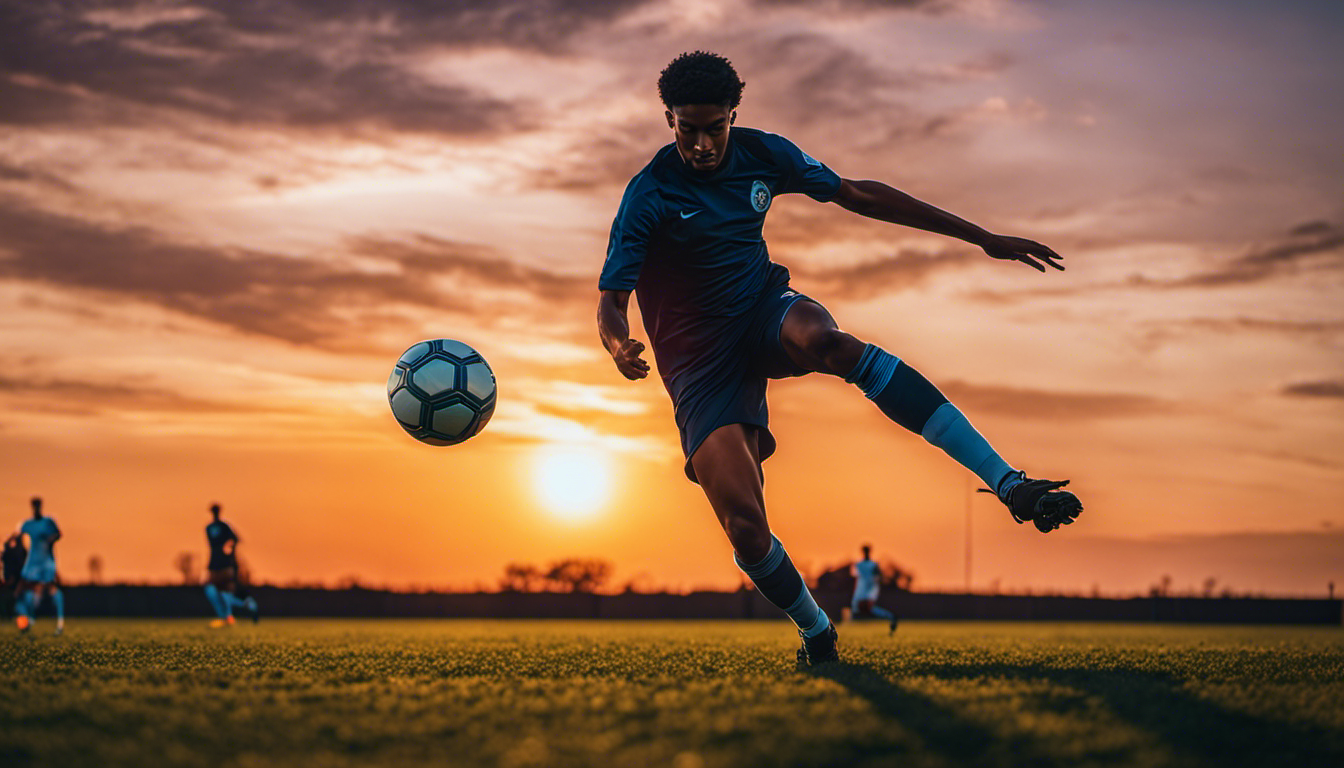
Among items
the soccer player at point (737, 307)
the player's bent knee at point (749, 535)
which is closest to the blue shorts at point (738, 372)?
the soccer player at point (737, 307)

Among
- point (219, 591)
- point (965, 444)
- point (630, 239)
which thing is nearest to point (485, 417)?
point (630, 239)

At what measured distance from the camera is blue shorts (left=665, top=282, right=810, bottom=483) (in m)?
5.36

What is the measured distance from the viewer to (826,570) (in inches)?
1694

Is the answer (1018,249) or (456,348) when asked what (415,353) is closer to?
(456,348)

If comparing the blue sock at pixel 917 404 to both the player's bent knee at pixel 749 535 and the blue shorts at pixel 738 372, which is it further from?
the player's bent knee at pixel 749 535

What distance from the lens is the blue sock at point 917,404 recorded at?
16.0 feet

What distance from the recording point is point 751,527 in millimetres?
5250

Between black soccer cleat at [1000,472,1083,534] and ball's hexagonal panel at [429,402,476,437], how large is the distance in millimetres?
3273

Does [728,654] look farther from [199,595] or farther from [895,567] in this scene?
[895,567]

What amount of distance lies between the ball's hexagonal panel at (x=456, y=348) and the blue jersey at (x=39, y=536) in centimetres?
1218

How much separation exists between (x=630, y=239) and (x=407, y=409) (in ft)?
6.92

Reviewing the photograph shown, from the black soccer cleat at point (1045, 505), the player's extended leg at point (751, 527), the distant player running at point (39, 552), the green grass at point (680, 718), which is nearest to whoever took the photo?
the green grass at point (680, 718)

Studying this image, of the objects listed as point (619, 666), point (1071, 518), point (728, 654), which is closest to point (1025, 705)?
point (1071, 518)

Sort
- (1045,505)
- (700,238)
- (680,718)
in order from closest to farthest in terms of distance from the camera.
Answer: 1. (680,718)
2. (1045,505)
3. (700,238)
